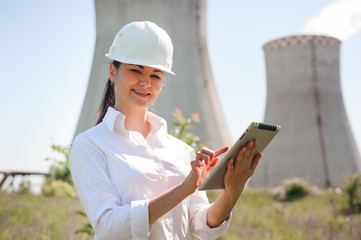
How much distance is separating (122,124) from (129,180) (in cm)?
19

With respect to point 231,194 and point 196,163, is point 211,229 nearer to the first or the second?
point 231,194

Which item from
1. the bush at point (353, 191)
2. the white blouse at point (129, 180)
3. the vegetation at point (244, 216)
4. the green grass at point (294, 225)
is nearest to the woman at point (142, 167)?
the white blouse at point (129, 180)

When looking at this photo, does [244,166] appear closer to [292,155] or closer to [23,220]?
[23,220]

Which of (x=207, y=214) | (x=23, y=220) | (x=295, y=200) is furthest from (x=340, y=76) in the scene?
(x=207, y=214)

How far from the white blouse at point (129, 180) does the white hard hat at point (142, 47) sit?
0.18m

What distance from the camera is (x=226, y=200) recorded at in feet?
4.29

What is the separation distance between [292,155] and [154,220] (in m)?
12.4

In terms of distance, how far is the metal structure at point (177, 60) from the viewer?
8.90 metres

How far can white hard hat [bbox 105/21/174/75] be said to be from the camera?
50.9 inches

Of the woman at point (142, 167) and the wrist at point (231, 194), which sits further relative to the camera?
the wrist at point (231, 194)

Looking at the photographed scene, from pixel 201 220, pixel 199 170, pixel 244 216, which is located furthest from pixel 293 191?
pixel 199 170

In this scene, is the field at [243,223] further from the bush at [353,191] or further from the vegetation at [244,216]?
the bush at [353,191]

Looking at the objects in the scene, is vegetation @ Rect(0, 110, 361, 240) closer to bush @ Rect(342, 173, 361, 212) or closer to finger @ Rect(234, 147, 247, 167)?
bush @ Rect(342, 173, 361, 212)

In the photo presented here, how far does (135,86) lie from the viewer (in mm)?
1328
